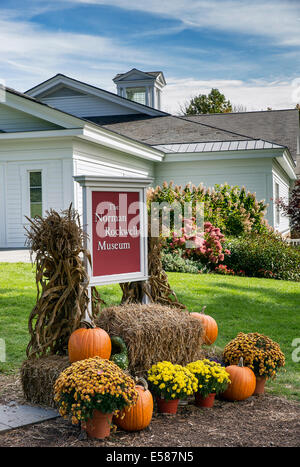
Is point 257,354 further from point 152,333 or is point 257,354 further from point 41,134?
point 41,134

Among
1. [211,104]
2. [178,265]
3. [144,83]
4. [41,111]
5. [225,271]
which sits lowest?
[225,271]

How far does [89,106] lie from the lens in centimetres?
2080

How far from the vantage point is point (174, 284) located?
891 cm

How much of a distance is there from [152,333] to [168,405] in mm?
569

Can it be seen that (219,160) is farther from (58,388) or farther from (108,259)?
(58,388)

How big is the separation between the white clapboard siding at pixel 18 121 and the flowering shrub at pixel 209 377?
A: 10920 millimetres

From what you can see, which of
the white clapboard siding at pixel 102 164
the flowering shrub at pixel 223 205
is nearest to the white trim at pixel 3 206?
the white clapboard siding at pixel 102 164

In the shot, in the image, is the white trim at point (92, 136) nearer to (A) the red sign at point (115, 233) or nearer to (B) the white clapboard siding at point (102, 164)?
(B) the white clapboard siding at point (102, 164)

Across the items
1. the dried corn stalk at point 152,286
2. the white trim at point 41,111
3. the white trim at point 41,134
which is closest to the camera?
the dried corn stalk at point 152,286

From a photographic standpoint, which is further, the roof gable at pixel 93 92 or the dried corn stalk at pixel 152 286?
the roof gable at pixel 93 92

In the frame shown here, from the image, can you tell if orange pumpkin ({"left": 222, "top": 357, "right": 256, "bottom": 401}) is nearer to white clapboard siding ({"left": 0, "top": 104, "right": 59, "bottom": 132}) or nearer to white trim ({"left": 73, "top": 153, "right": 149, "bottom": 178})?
white trim ({"left": 73, "top": 153, "right": 149, "bottom": 178})

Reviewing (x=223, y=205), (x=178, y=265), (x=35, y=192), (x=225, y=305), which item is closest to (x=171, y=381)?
(x=225, y=305)

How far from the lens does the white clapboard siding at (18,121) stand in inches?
544

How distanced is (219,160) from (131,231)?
42.0 feet
